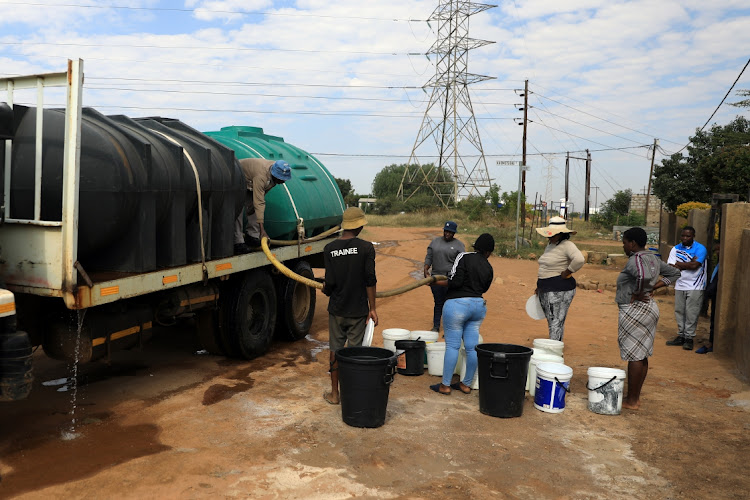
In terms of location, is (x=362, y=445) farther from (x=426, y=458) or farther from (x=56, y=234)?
(x=56, y=234)

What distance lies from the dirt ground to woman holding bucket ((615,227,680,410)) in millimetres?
589

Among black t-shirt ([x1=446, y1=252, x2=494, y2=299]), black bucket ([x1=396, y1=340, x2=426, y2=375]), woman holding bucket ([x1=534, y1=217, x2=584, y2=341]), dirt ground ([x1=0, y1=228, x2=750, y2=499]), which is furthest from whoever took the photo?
woman holding bucket ([x1=534, y1=217, x2=584, y2=341])

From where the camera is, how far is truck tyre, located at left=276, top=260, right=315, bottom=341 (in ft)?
29.6

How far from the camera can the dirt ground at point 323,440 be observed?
459 cm

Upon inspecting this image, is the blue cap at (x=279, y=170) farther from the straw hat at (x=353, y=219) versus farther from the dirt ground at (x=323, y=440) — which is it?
the dirt ground at (x=323, y=440)

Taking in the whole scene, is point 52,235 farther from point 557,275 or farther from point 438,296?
point 438,296

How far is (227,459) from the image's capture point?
16.3 ft

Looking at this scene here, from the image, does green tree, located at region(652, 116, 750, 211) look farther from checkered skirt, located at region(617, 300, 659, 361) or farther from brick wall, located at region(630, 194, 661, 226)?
checkered skirt, located at region(617, 300, 659, 361)

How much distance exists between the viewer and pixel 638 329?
6418 mm

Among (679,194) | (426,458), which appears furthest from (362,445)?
(679,194)

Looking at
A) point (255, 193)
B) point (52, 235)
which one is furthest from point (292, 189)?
point (52, 235)

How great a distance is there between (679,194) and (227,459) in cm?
3314

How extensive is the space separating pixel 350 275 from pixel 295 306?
3.50 metres

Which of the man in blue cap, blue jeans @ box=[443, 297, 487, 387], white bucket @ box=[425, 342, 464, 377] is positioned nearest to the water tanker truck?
the man in blue cap
